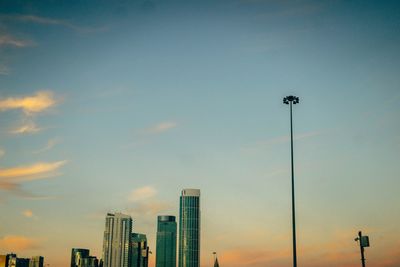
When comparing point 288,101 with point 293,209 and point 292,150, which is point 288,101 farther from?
point 293,209

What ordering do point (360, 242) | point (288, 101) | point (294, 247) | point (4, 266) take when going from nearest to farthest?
point (294, 247) < point (360, 242) < point (288, 101) < point (4, 266)

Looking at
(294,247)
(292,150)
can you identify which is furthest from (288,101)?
(294,247)

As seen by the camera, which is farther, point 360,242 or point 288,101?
point 288,101

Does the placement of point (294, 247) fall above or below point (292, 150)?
below

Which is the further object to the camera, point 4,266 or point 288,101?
point 4,266

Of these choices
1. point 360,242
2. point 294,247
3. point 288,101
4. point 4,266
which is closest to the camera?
point 294,247

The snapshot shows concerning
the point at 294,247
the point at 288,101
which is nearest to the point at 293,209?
the point at 294,247

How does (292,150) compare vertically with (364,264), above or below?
above

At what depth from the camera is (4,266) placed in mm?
168875

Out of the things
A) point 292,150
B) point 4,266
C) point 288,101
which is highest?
point 288,101

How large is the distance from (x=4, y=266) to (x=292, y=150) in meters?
152

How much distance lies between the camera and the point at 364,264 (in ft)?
148

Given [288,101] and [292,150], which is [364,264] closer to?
[292,150]

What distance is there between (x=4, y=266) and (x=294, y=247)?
6042 inches
